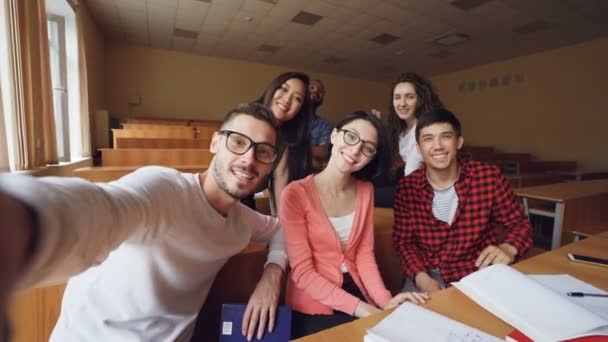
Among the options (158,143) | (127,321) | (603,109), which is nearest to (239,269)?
(127,321)

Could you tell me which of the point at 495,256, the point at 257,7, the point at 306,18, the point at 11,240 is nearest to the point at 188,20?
the point at 257,7

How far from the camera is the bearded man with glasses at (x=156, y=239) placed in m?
0.46

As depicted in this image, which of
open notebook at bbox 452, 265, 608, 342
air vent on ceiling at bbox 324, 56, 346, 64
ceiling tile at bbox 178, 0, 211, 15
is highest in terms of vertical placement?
ceiling tile at bbox 178, 0, 211, 15

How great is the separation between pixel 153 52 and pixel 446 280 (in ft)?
24.6

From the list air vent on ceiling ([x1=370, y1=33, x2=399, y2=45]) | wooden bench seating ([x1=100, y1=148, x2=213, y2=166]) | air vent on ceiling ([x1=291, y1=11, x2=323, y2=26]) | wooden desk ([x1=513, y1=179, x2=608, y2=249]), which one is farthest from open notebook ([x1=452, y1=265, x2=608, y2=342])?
air vent on ceiling ([x1=370, y1=33, x2=399, y2=45])

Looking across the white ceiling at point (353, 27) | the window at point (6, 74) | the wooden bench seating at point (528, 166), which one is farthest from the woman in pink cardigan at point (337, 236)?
the wooden bench seating at point (528, 166)

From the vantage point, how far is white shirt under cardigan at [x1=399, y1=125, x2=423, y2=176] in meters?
1.76

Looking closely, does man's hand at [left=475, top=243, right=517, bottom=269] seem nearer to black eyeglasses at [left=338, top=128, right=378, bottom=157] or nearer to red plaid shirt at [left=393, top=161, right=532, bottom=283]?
red plaid shirt at [left=393, top=161, right=532, bottom=283]

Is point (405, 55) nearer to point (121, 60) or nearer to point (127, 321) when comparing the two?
point (121, 60)

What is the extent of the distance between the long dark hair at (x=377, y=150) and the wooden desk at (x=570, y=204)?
1690 millimetres

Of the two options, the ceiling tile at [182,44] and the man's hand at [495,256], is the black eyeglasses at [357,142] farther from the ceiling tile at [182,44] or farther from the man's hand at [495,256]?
the ceiling tile at [182,44]

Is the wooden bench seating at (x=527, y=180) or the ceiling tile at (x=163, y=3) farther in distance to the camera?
the ceiling tile at (x=163, y=3)

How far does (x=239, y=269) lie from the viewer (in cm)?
129

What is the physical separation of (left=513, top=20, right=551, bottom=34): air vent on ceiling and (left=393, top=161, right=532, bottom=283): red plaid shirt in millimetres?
5217
